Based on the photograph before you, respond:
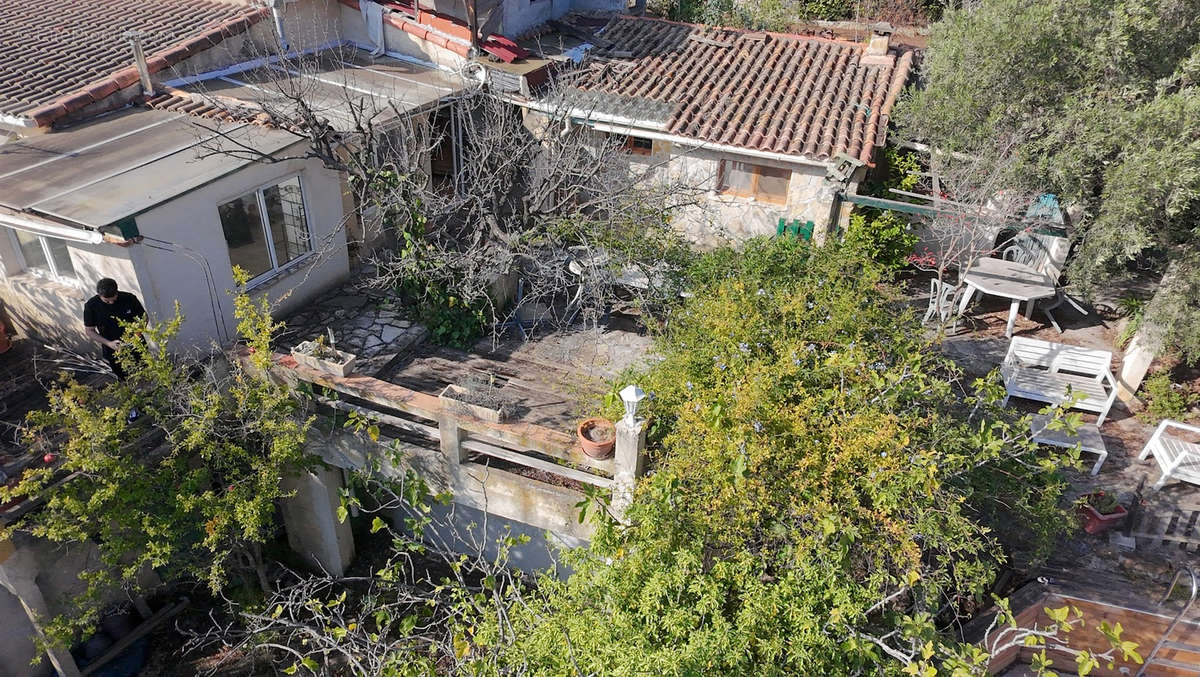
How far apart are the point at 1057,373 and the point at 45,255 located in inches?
678

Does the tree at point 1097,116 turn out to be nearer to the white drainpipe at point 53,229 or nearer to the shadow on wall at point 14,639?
the white drainpipe at point 53,229

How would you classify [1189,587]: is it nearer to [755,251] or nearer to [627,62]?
[755,251]

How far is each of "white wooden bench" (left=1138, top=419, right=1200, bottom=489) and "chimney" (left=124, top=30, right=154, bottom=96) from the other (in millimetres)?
18086

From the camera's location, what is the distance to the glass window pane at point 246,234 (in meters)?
11.0

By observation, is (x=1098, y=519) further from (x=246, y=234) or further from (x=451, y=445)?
(x=246, y=234)

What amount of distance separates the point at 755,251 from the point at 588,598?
6.96 meters

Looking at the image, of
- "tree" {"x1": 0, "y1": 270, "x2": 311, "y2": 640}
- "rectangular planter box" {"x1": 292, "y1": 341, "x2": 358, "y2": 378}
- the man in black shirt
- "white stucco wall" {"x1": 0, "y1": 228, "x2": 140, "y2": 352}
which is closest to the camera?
"tree" {"x1": 0, "y1": 270, "x2": 311, "y2": 640}

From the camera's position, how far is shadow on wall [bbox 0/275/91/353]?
1077 centimetres

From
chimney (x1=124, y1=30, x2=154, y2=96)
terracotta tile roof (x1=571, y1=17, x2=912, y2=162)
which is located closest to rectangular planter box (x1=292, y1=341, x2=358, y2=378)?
chimney (x1=124, y1=30, x2=154, y2=96)

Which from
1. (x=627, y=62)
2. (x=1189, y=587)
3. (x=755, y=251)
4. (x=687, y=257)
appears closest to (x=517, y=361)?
(x=687, y=257)

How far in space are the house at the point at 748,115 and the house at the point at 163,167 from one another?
12.9 ft

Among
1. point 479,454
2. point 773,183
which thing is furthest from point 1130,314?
point 479,454

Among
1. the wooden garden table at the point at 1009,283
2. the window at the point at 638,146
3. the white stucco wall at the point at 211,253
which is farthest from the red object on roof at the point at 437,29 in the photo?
the wooden garden table at the point at 1009,283

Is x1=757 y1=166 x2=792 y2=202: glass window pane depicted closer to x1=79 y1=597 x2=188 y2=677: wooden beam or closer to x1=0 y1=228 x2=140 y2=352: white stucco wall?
x1=0 y1=228 x2=140 y2=352: white stucco wall
